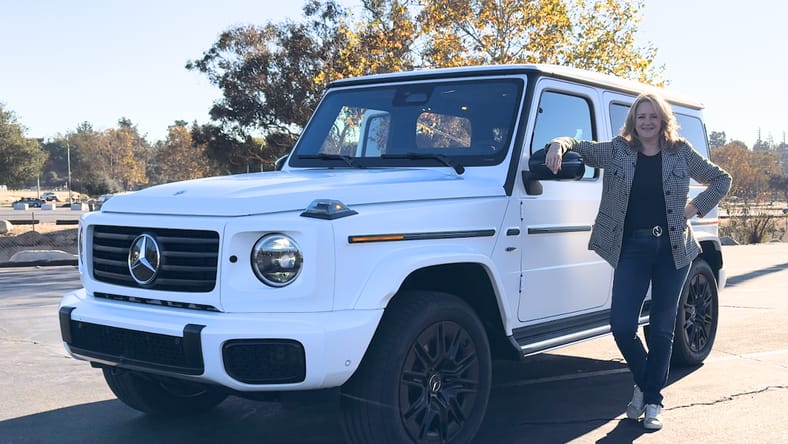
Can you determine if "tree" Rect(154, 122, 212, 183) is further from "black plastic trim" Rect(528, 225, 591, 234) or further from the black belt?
the black belt

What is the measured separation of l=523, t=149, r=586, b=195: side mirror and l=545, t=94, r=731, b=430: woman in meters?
0.16

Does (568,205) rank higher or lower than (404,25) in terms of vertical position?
lower

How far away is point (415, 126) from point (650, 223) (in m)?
1.54

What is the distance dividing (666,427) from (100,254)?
341 cm

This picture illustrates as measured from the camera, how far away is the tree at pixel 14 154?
52.3 meters

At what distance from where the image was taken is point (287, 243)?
3.75 metres

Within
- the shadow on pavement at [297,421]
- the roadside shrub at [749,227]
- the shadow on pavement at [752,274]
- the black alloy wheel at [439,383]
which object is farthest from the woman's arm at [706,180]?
the roadside shrub at [749,227]

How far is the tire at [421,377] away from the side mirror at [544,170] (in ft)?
3.07

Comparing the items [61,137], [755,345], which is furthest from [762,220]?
[61,137]

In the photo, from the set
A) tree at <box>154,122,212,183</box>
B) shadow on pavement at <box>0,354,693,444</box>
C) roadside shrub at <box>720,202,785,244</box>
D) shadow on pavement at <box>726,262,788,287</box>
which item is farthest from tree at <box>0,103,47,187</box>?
shadow on pavement at <box>0,354,693,444</box>

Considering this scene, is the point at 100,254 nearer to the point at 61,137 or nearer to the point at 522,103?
the point at 522,103

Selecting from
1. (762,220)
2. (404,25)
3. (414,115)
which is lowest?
(762,220)

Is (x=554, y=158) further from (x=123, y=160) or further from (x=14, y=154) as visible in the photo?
(x=123, y=160)

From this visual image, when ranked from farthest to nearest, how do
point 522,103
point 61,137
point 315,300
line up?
1. point 61,137
2. point 522,103
3. point 315,300
